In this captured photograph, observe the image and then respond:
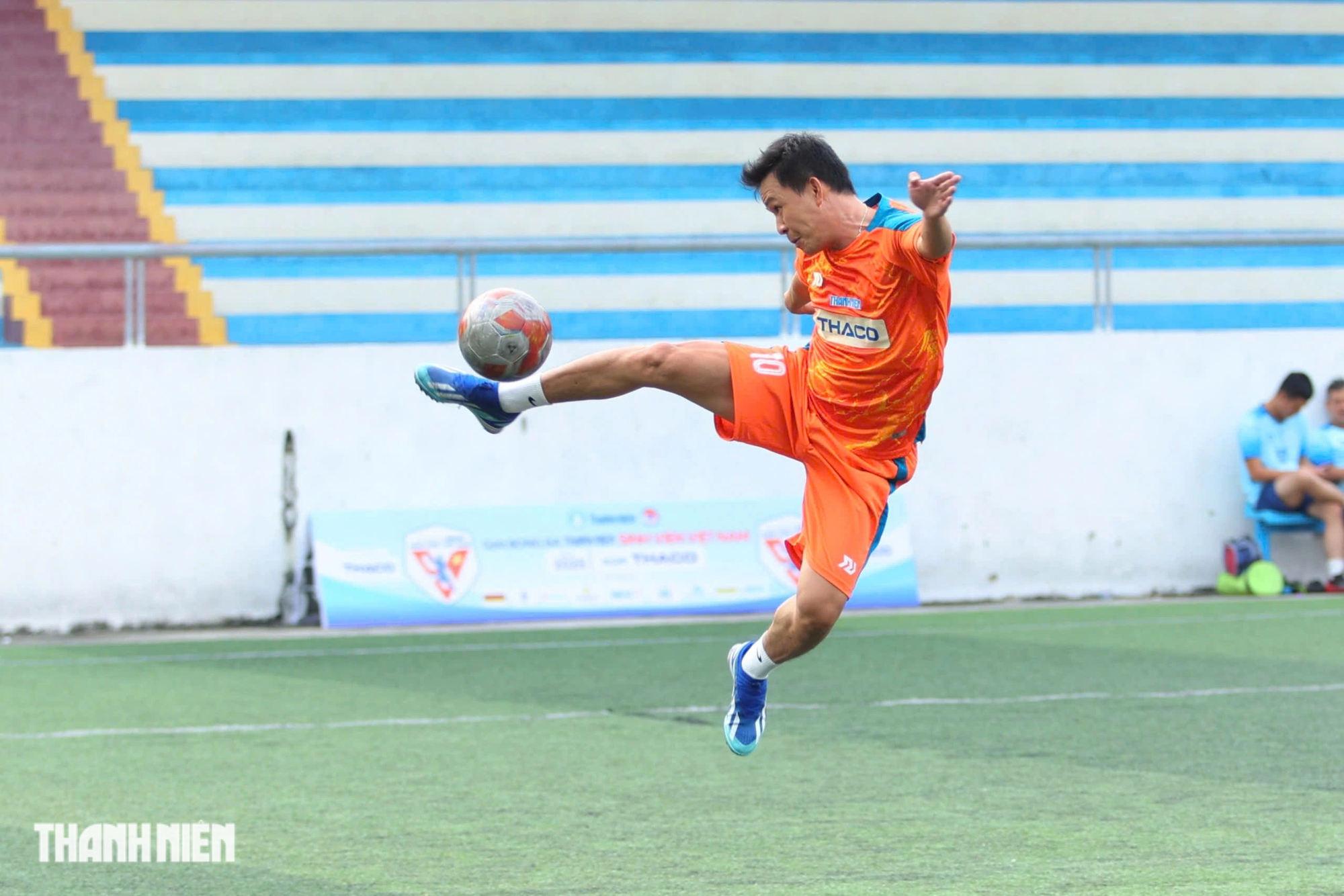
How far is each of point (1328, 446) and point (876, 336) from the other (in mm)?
8011

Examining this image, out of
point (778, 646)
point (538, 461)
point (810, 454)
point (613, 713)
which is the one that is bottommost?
point (613, 713)

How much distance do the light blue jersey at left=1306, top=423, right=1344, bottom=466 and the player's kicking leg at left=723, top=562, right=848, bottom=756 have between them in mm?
7960

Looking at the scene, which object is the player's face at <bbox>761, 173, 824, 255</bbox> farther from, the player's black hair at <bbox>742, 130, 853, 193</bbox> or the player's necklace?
the player's necklace

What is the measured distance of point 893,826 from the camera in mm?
4926

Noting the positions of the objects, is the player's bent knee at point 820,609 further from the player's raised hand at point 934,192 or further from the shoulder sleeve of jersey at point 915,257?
the player's raised hand at point 934,192

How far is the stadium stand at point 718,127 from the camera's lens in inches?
551

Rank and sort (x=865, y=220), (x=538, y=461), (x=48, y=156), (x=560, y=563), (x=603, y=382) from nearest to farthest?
(x=603, y=382) → (x=865, y=220) → (x=560, y=563) → (x=538, y=461) → (x=48, y=156)

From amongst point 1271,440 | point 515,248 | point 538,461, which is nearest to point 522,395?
point 538,461

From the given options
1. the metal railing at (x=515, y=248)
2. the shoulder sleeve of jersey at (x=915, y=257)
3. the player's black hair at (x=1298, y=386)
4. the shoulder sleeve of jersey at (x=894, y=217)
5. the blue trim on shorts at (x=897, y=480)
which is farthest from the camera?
the player's black hair at (x=1298, y=386)

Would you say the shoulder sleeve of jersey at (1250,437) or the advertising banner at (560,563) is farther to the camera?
the shoulder sleeve of jersey at (1250,437)

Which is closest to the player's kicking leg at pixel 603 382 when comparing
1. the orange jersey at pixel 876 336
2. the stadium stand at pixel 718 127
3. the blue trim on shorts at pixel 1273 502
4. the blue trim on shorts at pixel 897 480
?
the orange jersey at pixel 876 336

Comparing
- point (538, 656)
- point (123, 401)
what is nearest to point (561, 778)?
point (538, 656)

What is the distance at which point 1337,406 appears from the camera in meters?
11.8

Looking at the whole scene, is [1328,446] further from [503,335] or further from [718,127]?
[503,335]
